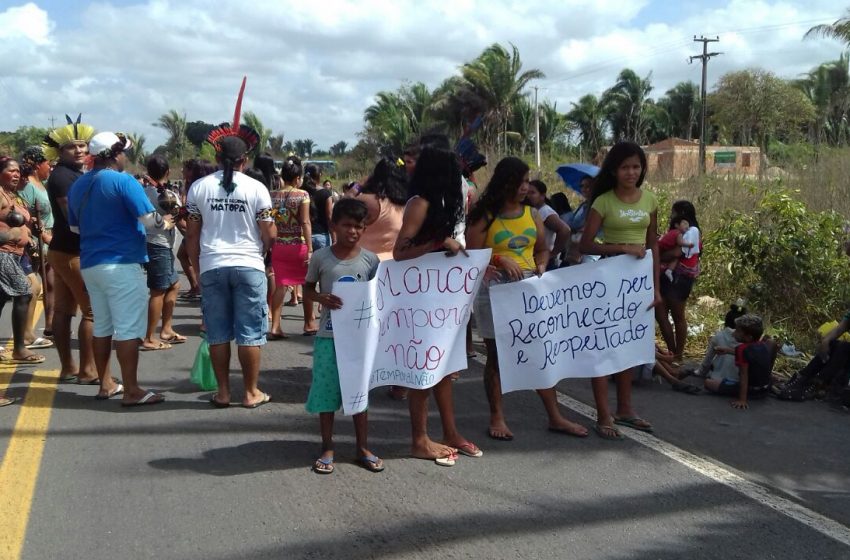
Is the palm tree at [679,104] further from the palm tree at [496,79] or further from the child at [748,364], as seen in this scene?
the child at [748,364]

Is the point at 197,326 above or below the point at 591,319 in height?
below

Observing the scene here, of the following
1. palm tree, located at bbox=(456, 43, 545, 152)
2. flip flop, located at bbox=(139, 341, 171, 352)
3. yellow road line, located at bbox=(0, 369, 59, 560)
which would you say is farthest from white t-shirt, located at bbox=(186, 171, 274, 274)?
palm tree, located at bbox=(456, 43, 545, 152)

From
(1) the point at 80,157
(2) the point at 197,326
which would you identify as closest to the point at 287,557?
(1) the point at 80,157

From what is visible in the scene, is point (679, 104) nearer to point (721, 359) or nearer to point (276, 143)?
point (276, 143)

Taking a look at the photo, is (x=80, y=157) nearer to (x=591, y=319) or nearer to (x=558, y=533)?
(x=591, y=319)

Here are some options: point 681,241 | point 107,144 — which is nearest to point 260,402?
point 107,144

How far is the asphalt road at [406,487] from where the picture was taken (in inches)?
138

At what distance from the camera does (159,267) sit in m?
7.36

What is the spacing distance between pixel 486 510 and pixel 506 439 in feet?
3.49

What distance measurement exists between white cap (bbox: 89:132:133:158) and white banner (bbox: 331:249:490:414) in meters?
2.34

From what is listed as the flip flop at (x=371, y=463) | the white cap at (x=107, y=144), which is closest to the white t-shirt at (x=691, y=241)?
the flip flop at (x=371, y=463)

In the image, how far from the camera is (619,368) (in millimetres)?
5098

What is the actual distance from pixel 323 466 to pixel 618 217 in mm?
2454

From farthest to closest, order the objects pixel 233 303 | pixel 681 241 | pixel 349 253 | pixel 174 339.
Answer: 1. pixel 174 339
2. pixel 681 241
3. pixel 233 303
4. pixel 349 253
